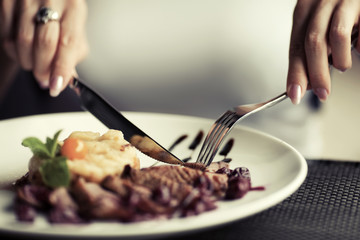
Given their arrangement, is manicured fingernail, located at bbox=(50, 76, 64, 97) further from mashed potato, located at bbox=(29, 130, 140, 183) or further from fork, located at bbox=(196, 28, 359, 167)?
fork, located at bbox=(196, 28, 359, 167)

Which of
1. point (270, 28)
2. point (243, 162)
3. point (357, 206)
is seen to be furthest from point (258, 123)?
point (357, 206)

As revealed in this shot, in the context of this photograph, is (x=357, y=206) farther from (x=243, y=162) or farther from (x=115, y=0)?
(x=115, y=0)

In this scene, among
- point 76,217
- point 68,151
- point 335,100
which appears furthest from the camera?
point 335,100

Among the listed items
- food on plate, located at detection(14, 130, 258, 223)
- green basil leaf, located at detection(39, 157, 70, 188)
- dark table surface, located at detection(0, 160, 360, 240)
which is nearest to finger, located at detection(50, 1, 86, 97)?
food on plate, located at detection(14, 130, 258, 223)

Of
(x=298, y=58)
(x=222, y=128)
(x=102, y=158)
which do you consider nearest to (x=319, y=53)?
(x=298, y=58)

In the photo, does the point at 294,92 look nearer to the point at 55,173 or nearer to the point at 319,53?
the point at 319,53

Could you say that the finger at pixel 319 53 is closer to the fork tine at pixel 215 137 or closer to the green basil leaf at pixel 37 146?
the fork tine at pixel 215 137
